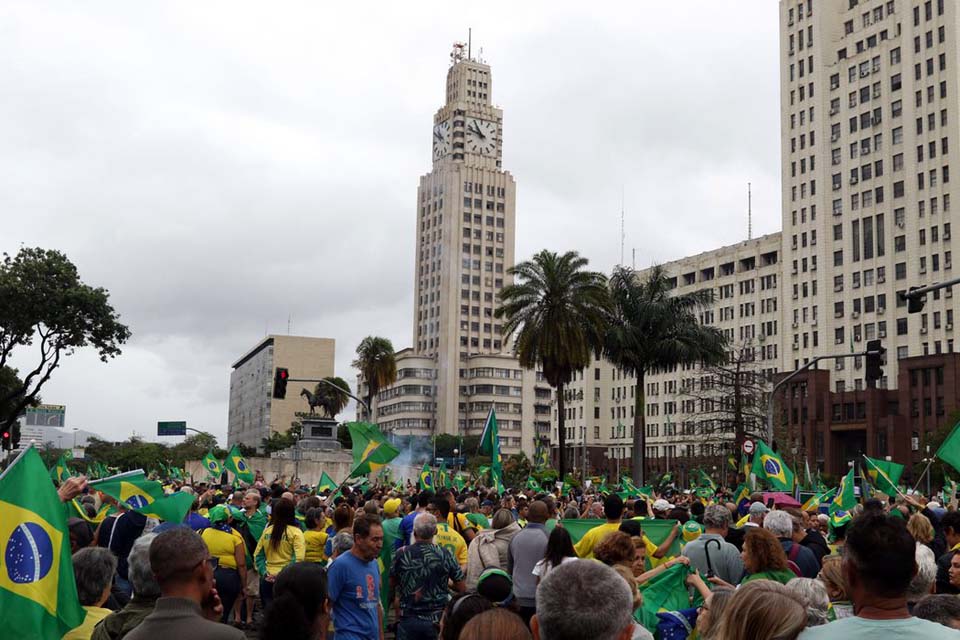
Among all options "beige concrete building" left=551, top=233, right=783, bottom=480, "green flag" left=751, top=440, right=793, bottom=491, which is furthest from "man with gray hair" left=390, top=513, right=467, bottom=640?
"beige concrete building" left=551, top=233, right=783, bottom=480

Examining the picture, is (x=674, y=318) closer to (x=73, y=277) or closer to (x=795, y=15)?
(x=73, y=277)

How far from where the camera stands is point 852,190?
9781 centimetres

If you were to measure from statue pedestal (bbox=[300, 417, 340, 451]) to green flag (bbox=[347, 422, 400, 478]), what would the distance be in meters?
65.3

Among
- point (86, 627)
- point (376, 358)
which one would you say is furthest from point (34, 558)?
point (376, 358)

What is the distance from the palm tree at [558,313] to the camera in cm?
4384

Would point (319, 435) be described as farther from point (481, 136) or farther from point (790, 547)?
point (790, 547)

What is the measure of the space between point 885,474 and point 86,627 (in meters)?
18.2

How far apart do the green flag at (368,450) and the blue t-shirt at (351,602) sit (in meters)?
14.6

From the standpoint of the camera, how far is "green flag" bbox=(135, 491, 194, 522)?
10586mm

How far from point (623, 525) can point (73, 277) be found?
3710 cm

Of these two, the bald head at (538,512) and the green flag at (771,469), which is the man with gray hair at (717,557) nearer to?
the bald head at (538,512)

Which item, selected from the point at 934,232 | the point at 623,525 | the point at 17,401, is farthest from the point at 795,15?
the point at 623,525

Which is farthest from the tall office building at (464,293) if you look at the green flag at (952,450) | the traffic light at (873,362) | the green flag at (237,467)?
the green flag at (952,450)

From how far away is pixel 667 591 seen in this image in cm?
788
